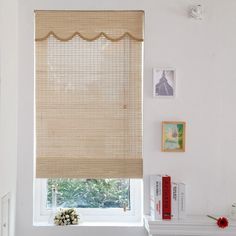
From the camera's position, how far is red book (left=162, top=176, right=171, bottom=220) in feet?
7.76

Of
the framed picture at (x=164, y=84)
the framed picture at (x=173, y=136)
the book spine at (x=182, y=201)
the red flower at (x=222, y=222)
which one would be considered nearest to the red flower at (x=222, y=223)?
the red flower at (x=222, y=222)

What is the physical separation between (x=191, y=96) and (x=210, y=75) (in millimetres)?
191

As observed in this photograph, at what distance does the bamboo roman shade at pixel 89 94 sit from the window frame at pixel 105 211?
0.45ft

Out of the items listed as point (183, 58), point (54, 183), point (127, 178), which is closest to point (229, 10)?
point (183, 58)

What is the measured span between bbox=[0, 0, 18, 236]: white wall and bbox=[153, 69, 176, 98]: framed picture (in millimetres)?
921

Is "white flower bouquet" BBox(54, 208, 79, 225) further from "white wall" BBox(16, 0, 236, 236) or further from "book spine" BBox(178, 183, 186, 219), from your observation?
"book spine" BBox(178, 183, 186, 219)

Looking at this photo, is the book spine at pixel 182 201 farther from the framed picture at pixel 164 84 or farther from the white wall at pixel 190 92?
the framed picture at pixel 164 84

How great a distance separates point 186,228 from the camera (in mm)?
2303

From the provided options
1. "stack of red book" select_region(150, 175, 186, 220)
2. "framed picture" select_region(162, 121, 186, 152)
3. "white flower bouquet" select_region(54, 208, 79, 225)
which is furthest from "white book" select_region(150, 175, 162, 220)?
"white flower bouquet" select_region(54, 208, 79, 225)

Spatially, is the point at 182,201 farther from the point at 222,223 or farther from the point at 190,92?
the point at 190,92

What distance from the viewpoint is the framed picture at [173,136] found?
2.52m

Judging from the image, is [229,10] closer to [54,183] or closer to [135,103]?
[135,103]

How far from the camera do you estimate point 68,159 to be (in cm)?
254

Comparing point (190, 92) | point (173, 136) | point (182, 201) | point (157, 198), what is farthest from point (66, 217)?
point (190, 92)
